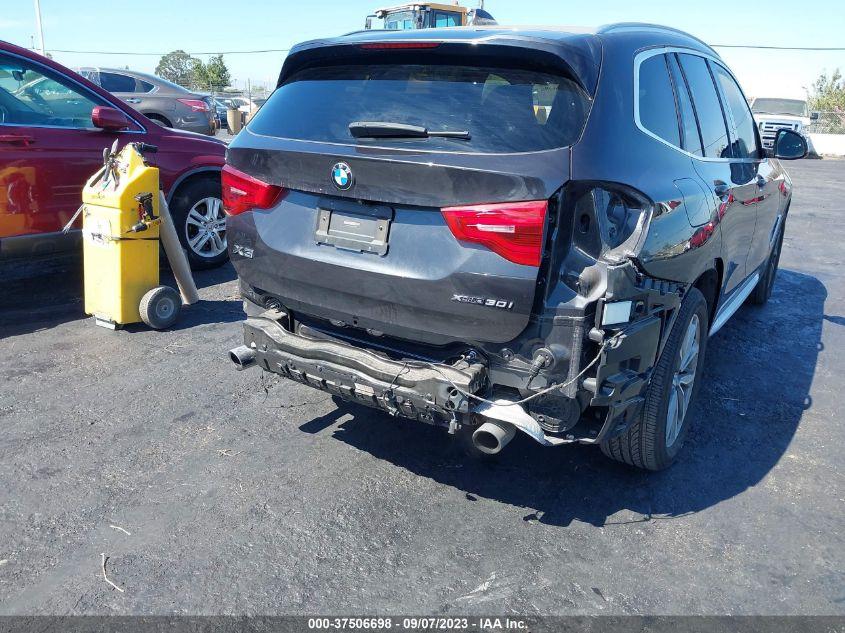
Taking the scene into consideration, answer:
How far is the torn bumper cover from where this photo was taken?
114 inches

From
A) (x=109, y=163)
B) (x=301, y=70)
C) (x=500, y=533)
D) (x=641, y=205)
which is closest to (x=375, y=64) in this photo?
(x=301, y=70)

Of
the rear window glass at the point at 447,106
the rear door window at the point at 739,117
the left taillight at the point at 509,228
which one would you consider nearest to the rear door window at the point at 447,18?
the rear door window at the point at 739,117

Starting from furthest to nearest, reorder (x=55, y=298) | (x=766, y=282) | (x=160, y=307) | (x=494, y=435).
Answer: (x=766, y=282) < (x=55, y=298) < (x=160, y=307) < (x=494, y=435)

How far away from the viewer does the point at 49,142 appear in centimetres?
563

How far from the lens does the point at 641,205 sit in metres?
2.95

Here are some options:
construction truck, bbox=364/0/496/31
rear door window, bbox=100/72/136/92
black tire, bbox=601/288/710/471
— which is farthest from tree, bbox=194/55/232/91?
black tire, bbox=601/288/710/471

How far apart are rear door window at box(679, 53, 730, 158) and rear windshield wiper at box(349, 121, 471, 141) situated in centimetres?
171

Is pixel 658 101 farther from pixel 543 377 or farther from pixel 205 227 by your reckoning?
pixel 205 227

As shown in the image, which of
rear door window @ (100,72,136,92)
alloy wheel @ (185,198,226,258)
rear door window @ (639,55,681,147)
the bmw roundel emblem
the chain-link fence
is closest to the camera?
the bmw roundel emblem

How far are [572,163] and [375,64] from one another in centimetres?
110

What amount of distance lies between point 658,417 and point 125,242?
3787mm

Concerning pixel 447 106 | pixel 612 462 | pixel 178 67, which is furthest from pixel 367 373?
pixel 178 67

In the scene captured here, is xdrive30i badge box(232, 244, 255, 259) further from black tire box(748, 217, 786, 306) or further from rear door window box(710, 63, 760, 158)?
black tire box(748, 217, 786, 306)

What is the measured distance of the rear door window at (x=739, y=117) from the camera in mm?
4664
